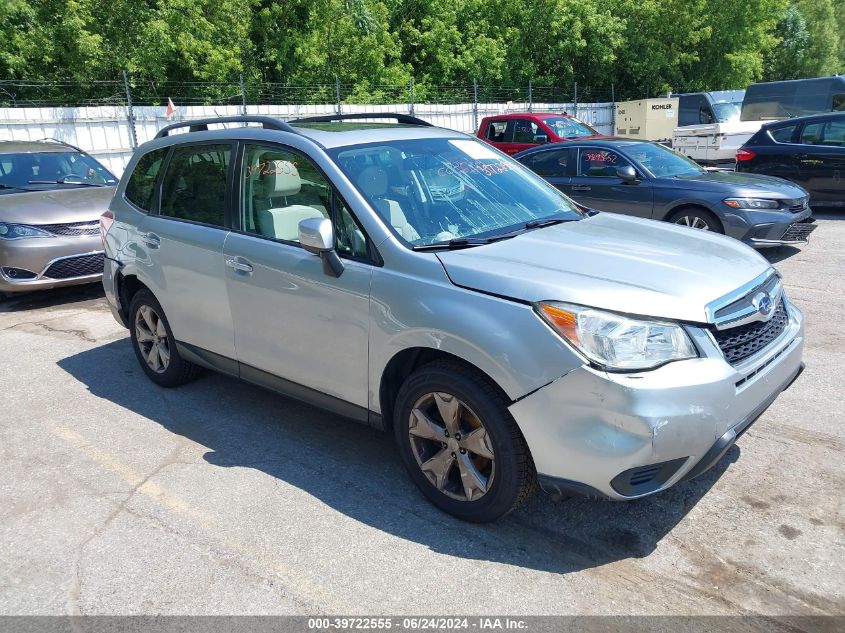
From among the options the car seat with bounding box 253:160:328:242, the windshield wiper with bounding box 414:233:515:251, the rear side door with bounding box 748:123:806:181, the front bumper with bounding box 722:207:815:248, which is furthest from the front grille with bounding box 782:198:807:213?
the car seat with bounding box 253:160:328:242

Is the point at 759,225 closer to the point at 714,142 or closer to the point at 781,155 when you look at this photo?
the point at 781,155

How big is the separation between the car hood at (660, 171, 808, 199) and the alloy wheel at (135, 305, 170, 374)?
6.23m

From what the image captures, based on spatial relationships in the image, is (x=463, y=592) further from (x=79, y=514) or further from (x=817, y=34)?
(x=817, y=34)

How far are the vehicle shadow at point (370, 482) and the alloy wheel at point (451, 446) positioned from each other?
21 centimetres

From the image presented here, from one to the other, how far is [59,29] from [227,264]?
2328 cm

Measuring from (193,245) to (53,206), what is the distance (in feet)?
14.9

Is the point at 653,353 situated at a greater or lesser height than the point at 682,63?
lesser

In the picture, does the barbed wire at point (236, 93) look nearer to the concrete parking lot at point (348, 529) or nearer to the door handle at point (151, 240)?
the door handle at point (151, 240)

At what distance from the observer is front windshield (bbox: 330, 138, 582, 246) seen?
3715mm

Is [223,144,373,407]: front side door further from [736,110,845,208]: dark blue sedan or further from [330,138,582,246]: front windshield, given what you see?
[736,110,845,208]: dark blue sedan

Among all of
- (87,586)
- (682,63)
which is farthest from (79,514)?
(682,63)

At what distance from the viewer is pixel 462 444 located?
3.29 metres

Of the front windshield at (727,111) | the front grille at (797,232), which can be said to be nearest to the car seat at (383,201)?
the front grille at (797,232)

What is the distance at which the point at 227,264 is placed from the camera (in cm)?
430
